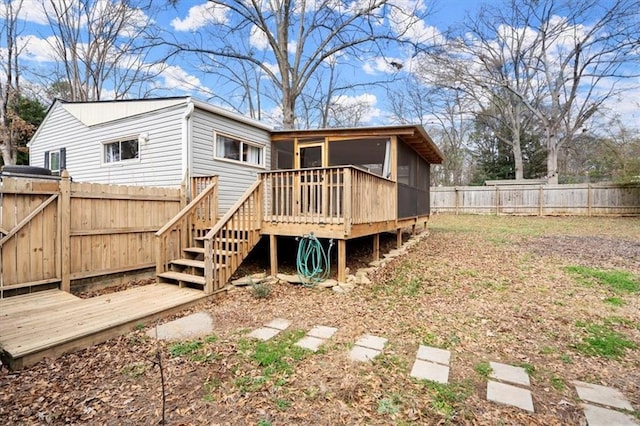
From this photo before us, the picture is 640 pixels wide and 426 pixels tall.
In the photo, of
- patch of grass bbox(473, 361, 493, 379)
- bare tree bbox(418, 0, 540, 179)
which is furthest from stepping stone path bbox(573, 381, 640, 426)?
bare tree bbox(418, 0, 540, 179)

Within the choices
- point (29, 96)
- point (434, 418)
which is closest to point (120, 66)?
point (29, 96)

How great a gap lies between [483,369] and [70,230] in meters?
6.16

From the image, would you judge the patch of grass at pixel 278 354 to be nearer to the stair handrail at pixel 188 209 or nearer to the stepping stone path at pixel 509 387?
the stepping stone path at pixel 509 387

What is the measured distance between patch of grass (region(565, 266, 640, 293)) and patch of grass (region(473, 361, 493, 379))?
3.77 metres

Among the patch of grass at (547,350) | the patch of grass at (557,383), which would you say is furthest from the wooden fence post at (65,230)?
the patch of grass at (547,350)

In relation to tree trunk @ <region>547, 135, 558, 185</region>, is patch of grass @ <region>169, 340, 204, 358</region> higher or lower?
lower

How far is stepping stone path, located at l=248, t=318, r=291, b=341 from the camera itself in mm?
3730

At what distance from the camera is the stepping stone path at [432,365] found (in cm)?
290

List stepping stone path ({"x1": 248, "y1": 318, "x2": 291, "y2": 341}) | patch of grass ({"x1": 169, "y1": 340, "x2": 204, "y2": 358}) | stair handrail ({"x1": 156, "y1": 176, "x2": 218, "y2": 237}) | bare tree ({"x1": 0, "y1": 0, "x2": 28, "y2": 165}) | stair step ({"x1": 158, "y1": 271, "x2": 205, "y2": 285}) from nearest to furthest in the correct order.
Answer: patch of grass ({"x1": 169, "y1": 340, "x2": 204, "y2": 358})
stepping stone path ({"x1": 248, "y1": 318, "x2": 291, "y2": 341})
stair step ({"x1": 158, "y1": 271, "x2": 205, "y2": 285})
stair handrail ({"x1": 156, "y1": 176, "x2": 218, "y2": 237})
bare tree ({"x1": 0, "y1": 0, "x2": 28, "y2": 165})

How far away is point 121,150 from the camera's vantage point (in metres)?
8.80

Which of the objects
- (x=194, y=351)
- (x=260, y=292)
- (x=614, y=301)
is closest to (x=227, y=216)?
(x=260, y=292)

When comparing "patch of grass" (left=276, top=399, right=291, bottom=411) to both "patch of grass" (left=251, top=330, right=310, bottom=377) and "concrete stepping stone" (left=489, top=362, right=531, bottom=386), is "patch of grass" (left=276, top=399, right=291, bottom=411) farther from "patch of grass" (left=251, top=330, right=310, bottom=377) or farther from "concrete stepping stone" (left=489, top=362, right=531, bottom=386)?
"concrete stepping stone" (left=489, top=362, right=531, bottom=386)

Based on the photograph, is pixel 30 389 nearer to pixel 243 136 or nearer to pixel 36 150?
pixel 243 136

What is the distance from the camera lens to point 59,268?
5.15 metres
